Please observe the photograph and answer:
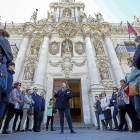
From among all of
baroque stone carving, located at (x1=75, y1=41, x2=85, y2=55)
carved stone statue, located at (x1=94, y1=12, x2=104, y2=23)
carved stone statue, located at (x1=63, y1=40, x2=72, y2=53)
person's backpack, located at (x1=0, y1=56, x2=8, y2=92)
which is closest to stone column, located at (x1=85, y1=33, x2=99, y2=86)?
baroque stone carving, located at (x1=75, y1=41, x2=85, y2=55)

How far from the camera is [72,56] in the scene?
37.7 feet

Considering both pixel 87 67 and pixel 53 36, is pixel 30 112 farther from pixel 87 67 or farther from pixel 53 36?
pixel 53 36

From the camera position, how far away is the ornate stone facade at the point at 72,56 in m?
9.65

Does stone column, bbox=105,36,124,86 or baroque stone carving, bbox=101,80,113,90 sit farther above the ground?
stone column, bbox=105,36,124,86

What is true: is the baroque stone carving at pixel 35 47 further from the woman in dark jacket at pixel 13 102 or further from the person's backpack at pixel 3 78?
the person's backpack at pixel 3 78

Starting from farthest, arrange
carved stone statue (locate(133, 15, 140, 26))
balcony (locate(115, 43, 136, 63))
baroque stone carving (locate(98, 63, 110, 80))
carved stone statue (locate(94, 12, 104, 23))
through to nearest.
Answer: carved stone statue (locate(133, 15, 140, 26))
carved stone statue (locate(94, 12, 104, 23))
balcony (locate(115, 43, 136, 63))
baroque stone carving (locate(98, 63, 110, 80))

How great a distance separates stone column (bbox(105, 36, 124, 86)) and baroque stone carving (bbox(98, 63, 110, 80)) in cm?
59

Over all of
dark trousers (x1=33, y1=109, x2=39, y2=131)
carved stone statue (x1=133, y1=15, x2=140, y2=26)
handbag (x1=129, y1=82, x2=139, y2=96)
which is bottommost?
dark trousers (x1=33, y1=109, x2=39, y2=131)

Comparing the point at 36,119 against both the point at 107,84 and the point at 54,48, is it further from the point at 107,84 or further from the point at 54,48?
the point at 54,48

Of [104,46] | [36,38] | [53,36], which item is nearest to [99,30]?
[104,46]

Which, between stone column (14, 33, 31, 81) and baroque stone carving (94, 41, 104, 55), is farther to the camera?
baroque stone carving (94, 41, 104, 55)

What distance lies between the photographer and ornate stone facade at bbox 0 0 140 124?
31.7 ft

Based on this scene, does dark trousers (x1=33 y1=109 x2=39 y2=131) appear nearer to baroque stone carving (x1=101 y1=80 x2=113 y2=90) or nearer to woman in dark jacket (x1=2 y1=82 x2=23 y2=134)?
woman in dark jacket (x1=2 y1=82 x2=23 y2=134)

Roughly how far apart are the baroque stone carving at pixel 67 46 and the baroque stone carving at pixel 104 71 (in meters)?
3.32
